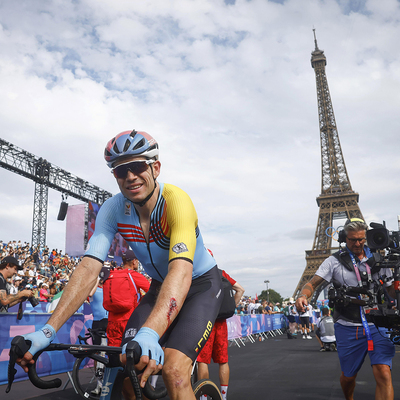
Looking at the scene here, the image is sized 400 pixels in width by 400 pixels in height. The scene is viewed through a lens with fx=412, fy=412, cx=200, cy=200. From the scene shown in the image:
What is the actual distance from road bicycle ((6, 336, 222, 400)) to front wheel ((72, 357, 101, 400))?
187 cm

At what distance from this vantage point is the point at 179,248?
230 cm

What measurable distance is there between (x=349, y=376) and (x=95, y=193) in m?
35.0

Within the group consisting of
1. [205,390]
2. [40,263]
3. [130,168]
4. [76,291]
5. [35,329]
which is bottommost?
[205,390]

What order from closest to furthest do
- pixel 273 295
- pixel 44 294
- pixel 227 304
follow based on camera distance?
pixel 227 304 < pixel 44 294 < pixel 273 295

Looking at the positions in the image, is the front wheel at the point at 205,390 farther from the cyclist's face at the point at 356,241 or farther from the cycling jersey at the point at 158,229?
the cyclist's face at the point at 356,241

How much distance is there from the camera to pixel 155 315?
1972 mm

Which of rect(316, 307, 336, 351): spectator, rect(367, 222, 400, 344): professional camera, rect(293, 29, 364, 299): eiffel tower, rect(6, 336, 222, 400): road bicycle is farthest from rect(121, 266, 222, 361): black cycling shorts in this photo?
rect(293, 29, 364, 299): eiffel tower

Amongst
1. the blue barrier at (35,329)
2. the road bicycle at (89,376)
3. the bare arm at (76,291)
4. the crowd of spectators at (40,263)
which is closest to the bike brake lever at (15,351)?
the bare arm at (76,291)

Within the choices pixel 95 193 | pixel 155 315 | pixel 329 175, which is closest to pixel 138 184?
pixel 155 315

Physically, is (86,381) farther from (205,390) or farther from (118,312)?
(205,390)

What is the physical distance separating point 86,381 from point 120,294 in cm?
256

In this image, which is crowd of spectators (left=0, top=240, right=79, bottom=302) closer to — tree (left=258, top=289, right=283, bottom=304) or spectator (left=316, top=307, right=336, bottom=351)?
spectator (left=316, top=307, right=336, bottom=351)

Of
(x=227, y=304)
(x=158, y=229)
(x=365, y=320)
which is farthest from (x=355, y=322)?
(x=158, y=229)

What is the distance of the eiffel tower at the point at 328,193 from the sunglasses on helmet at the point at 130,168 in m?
47.3
